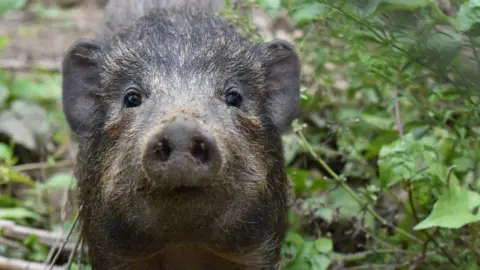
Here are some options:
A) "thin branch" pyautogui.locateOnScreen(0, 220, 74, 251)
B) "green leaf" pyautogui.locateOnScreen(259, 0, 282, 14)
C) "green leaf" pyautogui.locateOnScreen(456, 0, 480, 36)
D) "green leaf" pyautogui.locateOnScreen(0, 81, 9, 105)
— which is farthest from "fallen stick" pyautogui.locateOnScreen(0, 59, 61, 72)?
"green leaf" pyautogui.locateOnScreen(456, 0, 480, 36)

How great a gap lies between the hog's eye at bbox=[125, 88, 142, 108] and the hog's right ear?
24.1 inches

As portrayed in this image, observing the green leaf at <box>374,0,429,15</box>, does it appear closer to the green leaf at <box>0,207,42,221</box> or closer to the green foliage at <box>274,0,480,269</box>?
the green foliage at <box>274,0,480,269</box>

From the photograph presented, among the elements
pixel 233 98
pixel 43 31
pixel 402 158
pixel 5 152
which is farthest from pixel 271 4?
pixel 43 31

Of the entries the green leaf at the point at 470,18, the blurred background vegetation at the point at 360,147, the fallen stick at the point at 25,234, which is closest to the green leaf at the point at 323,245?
the blurred background vegetation at the point at 360,147

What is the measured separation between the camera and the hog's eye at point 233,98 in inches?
176

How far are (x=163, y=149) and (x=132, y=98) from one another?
0.98 meters

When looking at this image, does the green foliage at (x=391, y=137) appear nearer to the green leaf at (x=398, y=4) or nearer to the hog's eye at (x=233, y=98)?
the green leaf at (x=398, y=4)

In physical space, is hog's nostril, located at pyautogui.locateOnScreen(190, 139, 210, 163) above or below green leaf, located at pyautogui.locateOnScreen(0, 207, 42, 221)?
above

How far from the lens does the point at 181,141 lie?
3.48 metres

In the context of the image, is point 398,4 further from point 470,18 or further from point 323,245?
point 323,245

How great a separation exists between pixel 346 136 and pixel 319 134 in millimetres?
774

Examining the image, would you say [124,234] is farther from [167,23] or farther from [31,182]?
[31,182]

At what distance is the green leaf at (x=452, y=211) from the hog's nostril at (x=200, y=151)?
4.22 ft

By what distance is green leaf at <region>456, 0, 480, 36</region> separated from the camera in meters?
3.98
